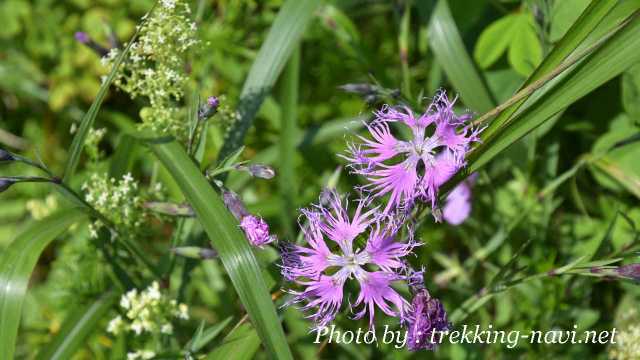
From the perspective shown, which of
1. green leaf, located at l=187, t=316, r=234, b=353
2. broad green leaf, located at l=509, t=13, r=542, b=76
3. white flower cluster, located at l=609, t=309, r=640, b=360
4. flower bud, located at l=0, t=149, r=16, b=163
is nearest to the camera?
flower bud, located at l=0, t=149, r=16, b=163

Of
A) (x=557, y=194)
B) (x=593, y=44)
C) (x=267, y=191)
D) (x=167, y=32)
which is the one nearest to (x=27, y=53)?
(x=267, y=191)

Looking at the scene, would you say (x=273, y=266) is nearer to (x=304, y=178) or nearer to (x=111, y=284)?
(x=111, y=284)

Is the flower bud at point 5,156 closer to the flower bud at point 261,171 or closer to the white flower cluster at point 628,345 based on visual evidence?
the flower bud at point 261,171

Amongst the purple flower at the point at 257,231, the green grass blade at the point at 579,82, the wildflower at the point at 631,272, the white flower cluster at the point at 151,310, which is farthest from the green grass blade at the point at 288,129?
the wildflower at the point at 631,272

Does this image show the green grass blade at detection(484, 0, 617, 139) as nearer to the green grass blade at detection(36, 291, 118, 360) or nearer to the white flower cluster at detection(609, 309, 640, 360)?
the white flower cluster at detection(609, 309, 640, 360)

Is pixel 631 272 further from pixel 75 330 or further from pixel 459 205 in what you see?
pixel 75 330

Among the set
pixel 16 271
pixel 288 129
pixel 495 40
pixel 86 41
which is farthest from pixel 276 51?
pixel 16 271

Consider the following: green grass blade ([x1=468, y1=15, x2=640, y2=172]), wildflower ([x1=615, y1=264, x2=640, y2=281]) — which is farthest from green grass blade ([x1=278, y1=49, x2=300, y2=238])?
wildflower ([x1=615, y1=264, x2=640, y2=281])
